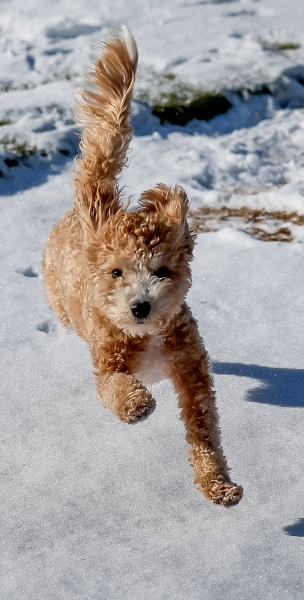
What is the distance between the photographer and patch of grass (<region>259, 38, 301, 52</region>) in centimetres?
1073

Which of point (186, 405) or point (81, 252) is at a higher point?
point (81, 252)

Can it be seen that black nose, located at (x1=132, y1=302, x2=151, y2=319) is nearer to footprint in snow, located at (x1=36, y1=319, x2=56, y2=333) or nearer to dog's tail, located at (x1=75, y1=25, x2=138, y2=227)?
dog's tail, located at (x1=75, y1=25, x2=138, y2=227)

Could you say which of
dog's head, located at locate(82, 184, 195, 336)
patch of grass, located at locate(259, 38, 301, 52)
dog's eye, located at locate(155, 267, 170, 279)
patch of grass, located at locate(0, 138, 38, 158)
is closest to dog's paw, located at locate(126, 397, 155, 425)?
dog's head, located at locate(82, 184, 195, 336)

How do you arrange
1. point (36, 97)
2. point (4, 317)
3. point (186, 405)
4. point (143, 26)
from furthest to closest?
point (143, 26), point (36, 97), point (4, 317), point (186, 405)

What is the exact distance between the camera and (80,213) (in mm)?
3986

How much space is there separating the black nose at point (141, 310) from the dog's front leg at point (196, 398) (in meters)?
0.40

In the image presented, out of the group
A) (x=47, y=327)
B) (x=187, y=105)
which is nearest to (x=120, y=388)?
(x=47, y=327)

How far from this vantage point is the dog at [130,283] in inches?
142

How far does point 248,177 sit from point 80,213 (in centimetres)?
399

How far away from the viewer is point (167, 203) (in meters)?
3.90

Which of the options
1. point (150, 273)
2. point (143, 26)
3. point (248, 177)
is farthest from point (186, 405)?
point (143, 26)

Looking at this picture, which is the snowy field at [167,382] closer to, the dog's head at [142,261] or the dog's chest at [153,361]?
the dog's chest at [153,361]

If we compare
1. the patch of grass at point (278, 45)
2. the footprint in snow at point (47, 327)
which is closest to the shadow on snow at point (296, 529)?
the footprint in snow at point (47, 327)

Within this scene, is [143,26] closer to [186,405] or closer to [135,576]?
[186,405]
